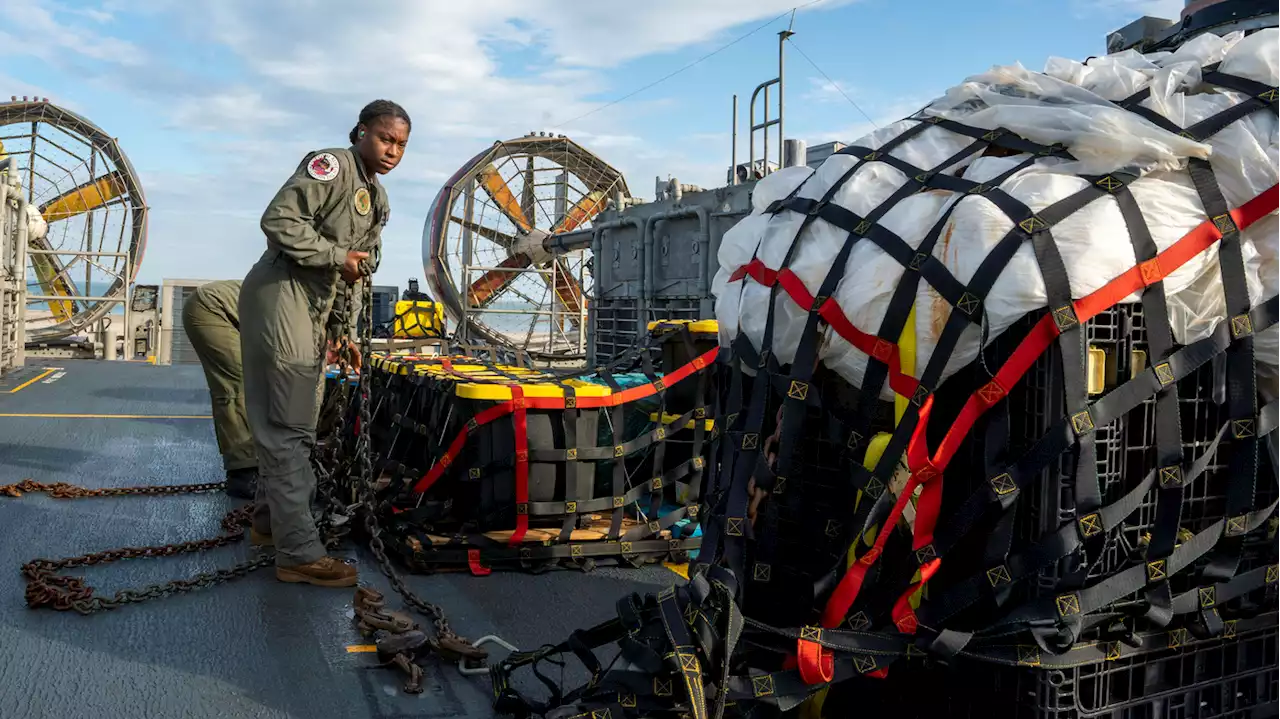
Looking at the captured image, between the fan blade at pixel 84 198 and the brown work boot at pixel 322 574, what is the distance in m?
19.6

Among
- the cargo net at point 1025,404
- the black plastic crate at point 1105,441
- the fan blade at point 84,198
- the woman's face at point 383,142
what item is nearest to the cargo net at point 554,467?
the woman's face at point 383,142

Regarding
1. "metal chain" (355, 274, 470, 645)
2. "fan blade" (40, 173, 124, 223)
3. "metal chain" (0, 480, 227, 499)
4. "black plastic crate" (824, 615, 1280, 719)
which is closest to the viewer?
"black plastic crate" (824, 615, 1280, 719)

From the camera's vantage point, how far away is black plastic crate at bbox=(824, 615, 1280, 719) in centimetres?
221

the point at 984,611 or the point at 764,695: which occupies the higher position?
the point at 984,611

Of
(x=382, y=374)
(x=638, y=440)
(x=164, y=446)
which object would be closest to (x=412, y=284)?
(x=164, y=446)

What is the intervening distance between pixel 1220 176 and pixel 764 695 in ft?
5.46

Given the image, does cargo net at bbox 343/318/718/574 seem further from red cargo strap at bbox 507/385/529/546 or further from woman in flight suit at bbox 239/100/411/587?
woman in flight suit at bbox 239/100/411/587

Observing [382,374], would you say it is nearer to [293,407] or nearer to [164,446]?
[293,407]

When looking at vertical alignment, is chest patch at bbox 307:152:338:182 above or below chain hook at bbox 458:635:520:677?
above

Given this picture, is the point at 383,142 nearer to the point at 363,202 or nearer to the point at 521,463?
the point at 363,202

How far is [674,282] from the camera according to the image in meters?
11.8

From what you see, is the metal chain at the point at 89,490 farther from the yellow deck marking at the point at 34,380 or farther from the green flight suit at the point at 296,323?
the yellow deck marking at the point at 34,380

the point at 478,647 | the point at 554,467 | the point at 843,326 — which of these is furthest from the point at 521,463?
the point at 843,326

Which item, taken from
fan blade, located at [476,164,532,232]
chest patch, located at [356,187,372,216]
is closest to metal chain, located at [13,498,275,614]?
chest patch, located at [356,187,372,216]
